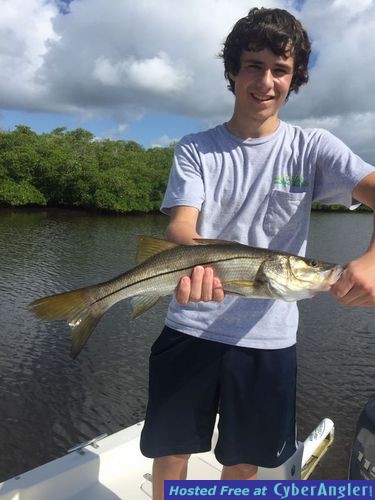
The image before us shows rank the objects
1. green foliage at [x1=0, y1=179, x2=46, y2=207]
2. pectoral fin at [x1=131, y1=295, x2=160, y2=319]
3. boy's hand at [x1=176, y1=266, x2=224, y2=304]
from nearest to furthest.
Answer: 1. boy's hand at [x1=176, y1=266, x2=224, y2=304]
2. pectoral fin at [x1=131, y1=295, x2=160, y2=319]
3. green foliage at [x1=0, y1=179, x2=46, y2=207]

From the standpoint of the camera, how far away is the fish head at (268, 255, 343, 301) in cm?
237

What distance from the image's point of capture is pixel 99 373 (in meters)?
9.27

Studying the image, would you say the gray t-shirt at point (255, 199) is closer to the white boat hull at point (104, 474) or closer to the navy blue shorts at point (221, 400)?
the navy blue shorts at point (221, 400)

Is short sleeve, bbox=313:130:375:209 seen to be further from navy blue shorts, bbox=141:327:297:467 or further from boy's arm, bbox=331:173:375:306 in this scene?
navy blue shorts, bbox=141:327:297:467

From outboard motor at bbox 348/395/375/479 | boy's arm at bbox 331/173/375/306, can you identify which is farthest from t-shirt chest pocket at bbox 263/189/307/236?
outboard motor at bbox 348/395/375/479

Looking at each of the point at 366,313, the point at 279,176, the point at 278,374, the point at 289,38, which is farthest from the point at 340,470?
the point at 366,313

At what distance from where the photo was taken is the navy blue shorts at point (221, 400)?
2.70 m

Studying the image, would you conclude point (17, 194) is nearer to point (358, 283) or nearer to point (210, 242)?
point (210, 242)

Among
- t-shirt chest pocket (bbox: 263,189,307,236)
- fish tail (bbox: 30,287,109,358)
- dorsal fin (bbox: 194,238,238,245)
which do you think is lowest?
fish tail (bbox: 30,287,109,358)

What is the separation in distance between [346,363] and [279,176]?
9082 mm

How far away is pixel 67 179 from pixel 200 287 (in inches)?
1907

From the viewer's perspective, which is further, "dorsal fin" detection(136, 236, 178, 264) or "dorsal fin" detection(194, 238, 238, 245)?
"dorsal fin" detection(136, 236, 178, 264)

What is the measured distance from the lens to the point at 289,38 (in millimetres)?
2666

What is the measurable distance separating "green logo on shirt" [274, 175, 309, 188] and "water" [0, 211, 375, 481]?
5411 millimetres
